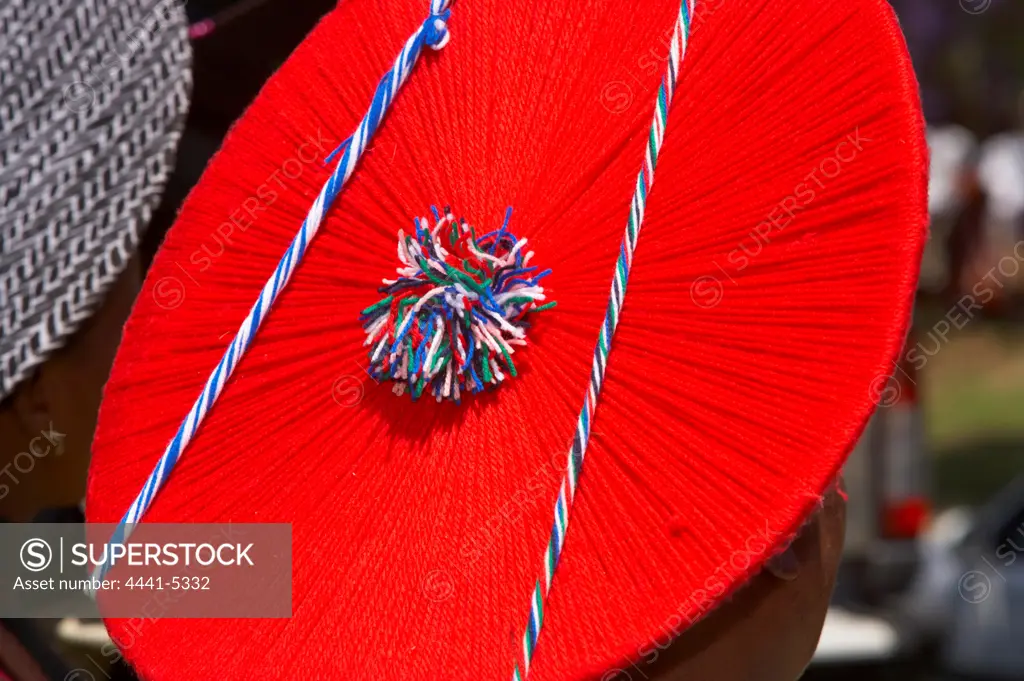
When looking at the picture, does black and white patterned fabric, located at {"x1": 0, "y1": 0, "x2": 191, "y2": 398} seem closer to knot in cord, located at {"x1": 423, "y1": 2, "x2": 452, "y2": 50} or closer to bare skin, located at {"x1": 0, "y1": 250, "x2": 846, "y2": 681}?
bare skin, located at {"x1": 0, "y1": 250, "x2": 846, "y2": 681}

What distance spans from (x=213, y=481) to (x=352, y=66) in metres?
0.41

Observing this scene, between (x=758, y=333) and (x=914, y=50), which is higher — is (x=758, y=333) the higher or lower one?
the lower one

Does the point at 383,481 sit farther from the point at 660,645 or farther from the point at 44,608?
the point at 44,608

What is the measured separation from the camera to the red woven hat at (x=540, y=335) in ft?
2.55

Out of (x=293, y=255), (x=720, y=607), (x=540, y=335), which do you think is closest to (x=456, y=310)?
(x=540, y=335)

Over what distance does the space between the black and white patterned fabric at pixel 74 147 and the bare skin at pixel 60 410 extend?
8 centimetres

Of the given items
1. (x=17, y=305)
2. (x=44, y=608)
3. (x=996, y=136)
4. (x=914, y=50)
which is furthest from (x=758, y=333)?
(x=996, y=136)

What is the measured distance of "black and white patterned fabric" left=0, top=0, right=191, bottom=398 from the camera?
1.14 m

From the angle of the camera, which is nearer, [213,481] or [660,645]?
[660,645]

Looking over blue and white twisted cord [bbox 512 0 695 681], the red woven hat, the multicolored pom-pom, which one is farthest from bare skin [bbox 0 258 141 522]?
blue and white twisted cord [bbox 512 0 695 681]

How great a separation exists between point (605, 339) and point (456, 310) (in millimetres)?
120

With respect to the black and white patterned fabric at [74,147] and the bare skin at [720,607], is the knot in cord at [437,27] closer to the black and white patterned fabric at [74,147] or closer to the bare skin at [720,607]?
the black and white patterned fabric at [74,147]

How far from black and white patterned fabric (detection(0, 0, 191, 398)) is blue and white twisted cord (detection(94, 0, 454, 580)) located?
254 millimetres

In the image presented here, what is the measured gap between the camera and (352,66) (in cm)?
100
